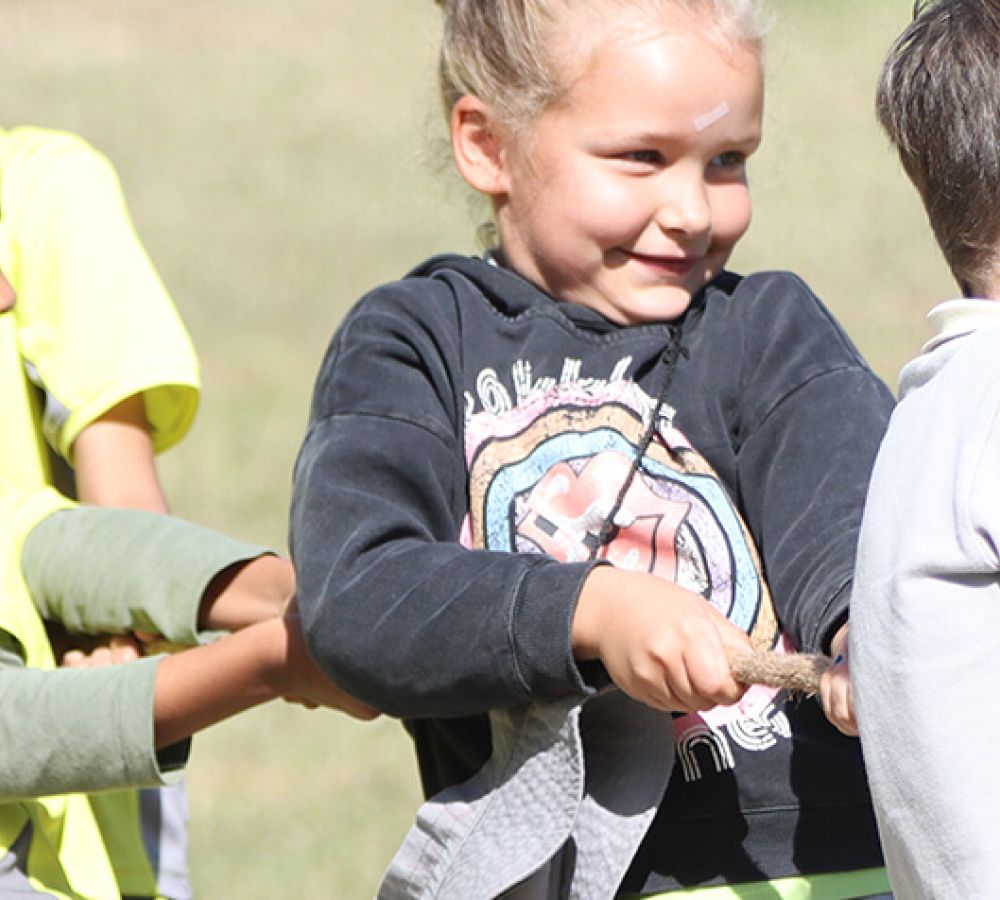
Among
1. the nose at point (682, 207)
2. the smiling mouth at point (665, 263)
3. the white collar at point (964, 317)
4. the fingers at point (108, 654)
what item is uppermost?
the white collar at point (964, 317)

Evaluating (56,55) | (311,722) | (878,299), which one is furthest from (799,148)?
(311,722)

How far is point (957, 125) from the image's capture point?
2.07 m

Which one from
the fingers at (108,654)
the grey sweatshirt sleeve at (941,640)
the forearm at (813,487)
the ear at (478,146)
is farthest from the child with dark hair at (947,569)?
the fingers at (108,654)

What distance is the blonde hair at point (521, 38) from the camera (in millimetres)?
2566

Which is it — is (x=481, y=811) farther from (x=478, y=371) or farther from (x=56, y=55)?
(x=56, y=55)

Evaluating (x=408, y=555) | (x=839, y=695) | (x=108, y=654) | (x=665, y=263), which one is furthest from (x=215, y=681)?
(x=839, y=695)

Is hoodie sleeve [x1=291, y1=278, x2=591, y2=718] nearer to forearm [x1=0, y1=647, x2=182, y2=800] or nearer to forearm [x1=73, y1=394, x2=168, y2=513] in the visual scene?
forearm [x1=0, y1=647, x2=182, y2=800]

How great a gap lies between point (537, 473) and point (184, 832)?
79 cm

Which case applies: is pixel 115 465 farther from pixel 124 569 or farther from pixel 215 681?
pixel 215 681

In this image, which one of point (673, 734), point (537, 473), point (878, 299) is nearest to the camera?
point (673, 734)

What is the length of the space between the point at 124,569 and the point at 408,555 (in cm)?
53

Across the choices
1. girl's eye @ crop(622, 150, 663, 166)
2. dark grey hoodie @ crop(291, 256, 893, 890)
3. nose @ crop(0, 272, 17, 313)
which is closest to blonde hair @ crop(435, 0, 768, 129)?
girl's eye @ crop(622, 150, 663, 166)

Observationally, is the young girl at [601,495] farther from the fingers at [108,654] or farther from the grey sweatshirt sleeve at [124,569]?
the fingers at [108,654]

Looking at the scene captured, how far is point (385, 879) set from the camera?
234cm
